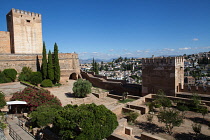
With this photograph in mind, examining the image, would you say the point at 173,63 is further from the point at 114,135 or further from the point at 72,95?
the point at 72,95

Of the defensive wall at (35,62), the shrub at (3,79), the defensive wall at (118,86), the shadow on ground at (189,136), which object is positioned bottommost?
the shadow on ground at (189,136)

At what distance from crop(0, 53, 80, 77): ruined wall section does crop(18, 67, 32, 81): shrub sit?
953 millimetres

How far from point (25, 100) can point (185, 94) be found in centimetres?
1146

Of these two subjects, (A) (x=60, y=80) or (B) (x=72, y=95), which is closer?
(B) (x=72, y=95)

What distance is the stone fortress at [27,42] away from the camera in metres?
23.4

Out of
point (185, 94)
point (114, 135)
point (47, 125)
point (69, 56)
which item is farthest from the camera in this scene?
point (69, 56)

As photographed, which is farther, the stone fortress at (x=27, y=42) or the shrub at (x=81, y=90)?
the stone fortress at (x=27, y=42)

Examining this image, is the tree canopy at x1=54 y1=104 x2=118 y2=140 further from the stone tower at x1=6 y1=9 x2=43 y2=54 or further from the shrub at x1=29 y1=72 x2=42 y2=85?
the stone tower at x1=6 y1=9 x2=43 y2=54

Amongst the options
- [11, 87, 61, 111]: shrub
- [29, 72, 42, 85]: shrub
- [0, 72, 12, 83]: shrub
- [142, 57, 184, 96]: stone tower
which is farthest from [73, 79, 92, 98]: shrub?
[0, 72, 12, 83]: shrub

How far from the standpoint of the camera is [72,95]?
55.1 feet

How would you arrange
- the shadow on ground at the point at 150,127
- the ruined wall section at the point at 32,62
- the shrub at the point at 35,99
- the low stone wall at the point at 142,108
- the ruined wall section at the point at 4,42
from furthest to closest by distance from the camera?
the ruined wall section at the point at 4,42 < the ruined wall section at the point at 32,62 < the low stone wall at the point at 142,108 < the shrub at the point at 35,99 < the shadow on ground at the point at 150,127

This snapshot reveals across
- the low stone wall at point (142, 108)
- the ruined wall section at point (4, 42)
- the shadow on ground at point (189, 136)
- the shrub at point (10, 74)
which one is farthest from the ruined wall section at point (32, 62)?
the shadow on ground at point (189, 136)

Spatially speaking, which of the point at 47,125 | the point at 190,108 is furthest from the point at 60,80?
the point at 190,108

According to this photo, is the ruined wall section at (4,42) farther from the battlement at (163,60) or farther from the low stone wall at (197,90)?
the low stone wall at (197,90)
